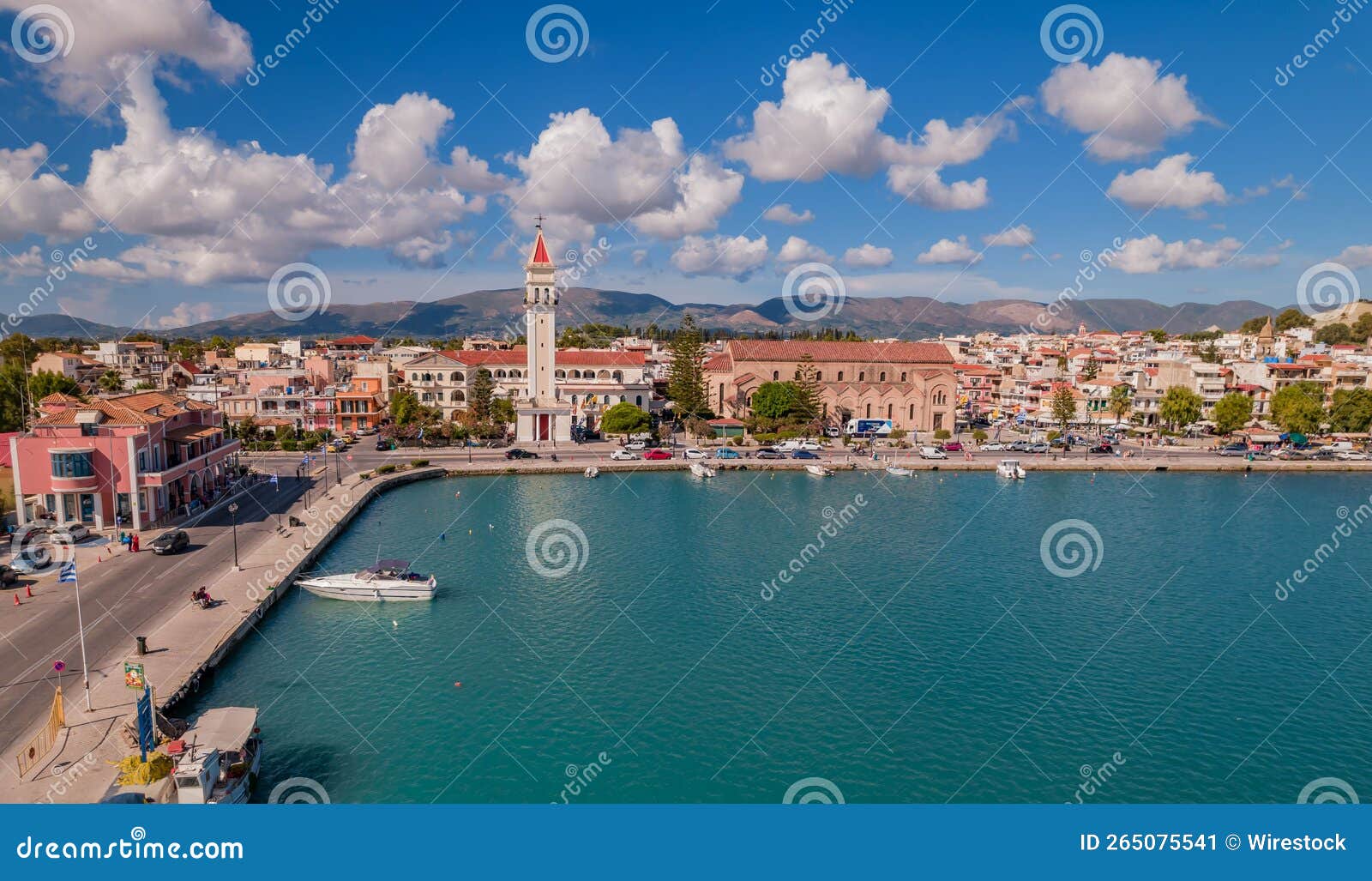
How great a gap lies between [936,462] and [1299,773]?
32.7 meters

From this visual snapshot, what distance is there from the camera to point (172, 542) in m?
24.2

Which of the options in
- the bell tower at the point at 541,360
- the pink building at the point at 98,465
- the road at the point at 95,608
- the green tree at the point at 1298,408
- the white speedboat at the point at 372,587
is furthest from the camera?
the green tree at the point at 1298,408

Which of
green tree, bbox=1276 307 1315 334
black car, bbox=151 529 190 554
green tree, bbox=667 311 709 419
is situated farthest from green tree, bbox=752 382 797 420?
green tree, bbox=1276 307 1315 334

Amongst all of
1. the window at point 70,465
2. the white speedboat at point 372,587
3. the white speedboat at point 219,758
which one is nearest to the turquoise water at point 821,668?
the white speedboat at point 372,587

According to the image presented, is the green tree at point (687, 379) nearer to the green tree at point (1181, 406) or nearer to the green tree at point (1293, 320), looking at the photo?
the green tree at point (1181, 406)

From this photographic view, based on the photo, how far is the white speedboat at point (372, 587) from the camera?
→ 2267 centimetres

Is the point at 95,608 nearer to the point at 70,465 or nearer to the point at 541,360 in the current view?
the point at 70,465

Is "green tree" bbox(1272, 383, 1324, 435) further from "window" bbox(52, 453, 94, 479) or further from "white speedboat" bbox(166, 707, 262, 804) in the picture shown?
"window" bbox(52, 453, 94, 479)

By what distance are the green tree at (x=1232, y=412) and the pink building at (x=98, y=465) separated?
2645 inches

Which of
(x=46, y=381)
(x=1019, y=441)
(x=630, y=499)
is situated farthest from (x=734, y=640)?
(x=46, y=381)

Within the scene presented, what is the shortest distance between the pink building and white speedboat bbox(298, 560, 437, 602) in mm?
8576

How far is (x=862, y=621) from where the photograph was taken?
21.7 metres

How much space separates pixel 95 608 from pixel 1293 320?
168 m

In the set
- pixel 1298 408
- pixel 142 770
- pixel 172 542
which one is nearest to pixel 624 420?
pixel 172 542
